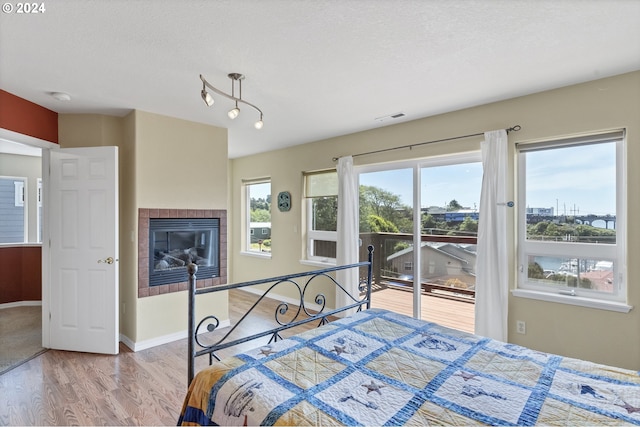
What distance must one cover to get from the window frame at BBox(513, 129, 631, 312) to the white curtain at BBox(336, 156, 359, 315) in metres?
1.88

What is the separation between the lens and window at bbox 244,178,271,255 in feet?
18.6

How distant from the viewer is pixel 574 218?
8.93 feet

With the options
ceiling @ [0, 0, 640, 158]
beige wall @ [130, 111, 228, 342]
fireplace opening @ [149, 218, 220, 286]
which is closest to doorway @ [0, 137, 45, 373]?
beige wall @ [130, 111, 228, 342]

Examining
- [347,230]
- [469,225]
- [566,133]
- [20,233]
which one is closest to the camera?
[566,133]

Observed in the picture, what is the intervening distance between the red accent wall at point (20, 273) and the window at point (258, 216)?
10.8 ft

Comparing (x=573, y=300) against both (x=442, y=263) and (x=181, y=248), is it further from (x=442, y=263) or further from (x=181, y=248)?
(x=181, y=248)

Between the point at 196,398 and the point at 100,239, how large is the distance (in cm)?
252

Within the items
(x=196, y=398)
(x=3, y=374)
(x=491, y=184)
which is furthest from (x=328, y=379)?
(x=3, y=374)

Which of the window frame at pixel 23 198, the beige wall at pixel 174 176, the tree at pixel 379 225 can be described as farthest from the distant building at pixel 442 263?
the window frame at pixel 23 198

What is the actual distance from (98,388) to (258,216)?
3691 mm

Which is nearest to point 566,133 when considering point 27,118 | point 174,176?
point 174,176

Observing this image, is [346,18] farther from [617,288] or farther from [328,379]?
[617,288]

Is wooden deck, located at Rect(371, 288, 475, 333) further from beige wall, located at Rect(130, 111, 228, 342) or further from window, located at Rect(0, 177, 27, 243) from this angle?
window, located at Rect(0, 177, 27, 243)

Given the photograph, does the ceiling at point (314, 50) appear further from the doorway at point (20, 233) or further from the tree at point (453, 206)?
the doorway at point (20, 233)
